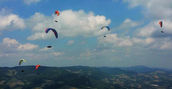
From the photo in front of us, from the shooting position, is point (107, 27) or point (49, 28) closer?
point (49, 28)

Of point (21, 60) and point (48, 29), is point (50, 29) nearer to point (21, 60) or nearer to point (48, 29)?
point (48, 29)

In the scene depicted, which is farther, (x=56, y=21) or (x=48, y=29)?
(x=48, y=29)

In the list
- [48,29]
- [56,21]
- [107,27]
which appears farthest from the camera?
[107,27]

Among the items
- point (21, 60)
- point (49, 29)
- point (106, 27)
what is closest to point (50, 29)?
point (49, 29)

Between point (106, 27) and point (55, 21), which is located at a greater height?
point (106, 27)

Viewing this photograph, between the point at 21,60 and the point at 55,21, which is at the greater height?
the point at 55,21

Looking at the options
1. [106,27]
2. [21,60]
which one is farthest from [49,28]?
[106,27]

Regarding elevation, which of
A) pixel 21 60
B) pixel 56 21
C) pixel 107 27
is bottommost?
pixel 21 60

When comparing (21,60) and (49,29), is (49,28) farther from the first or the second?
(21,60)

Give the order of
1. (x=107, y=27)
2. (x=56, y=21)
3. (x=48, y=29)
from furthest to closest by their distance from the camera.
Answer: (x=107, y=27)
(x=48, y=29)
(x=56, y=21)
